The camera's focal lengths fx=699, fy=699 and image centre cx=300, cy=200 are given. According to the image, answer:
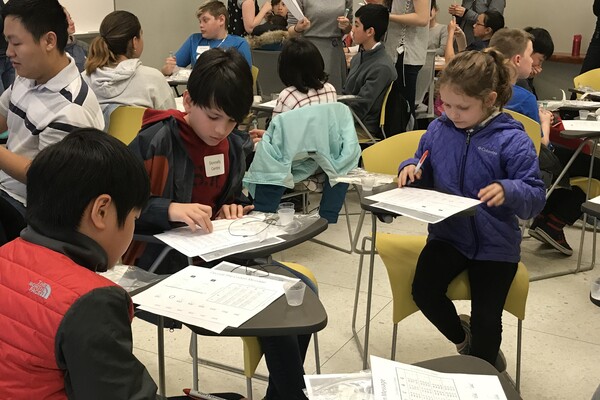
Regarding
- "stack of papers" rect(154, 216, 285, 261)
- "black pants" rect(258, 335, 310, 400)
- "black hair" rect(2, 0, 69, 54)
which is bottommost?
"black pants" rect(258, 335, 310, 400)

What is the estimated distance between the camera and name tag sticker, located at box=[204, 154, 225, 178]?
2299 mm

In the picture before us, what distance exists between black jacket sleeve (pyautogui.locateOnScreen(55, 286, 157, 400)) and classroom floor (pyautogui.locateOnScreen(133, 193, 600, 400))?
143 centimetres

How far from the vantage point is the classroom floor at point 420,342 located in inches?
106

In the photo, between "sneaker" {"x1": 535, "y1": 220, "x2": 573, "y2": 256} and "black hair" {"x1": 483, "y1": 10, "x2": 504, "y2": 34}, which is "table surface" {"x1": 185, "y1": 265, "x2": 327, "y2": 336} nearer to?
"sneaker" {"x1": 535, "y1": 220, "x2": 573, "y2": 256}

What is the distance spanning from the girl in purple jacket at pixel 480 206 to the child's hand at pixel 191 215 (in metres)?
0.86

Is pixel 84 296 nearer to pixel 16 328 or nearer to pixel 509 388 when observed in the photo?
pixel 16 328

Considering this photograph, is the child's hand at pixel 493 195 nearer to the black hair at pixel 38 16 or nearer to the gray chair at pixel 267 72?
the black hair at pixel 38 16

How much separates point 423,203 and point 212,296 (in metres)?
0.97

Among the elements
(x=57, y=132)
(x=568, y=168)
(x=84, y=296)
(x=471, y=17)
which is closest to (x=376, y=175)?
(x=57, y=132)

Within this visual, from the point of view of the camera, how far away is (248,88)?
2154 millimetres

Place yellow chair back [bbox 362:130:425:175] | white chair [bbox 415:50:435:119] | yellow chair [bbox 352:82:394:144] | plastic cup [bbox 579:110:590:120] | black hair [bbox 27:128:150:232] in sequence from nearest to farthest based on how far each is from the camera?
1. black hair [bbox 27:128:150:232]
2. yellow chair back [bbox 362:130:425:175]
3. plastic cup [bbox 579:110:590:120]
4. yellow chair [bbox 352:82:394:144]
5. white chair [bbox 415:50:435:119]

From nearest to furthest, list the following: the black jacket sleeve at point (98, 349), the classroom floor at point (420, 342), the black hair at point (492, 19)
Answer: the black jacket sleeve at point (98, 349) < the classroom floor at point (420, 342) < the black hair at point (492, 19)

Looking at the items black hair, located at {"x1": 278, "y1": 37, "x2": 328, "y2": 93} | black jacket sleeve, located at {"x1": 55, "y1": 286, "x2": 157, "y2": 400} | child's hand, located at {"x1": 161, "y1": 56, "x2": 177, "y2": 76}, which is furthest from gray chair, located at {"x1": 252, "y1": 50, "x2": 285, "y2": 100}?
black jacket sleeve, located at {"x1": 55, "y1": 286, "x2": 157, "y2": 400}

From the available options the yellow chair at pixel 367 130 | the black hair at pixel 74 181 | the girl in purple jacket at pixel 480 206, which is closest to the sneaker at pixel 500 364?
the girl in purple jacket at pixel 480 206
